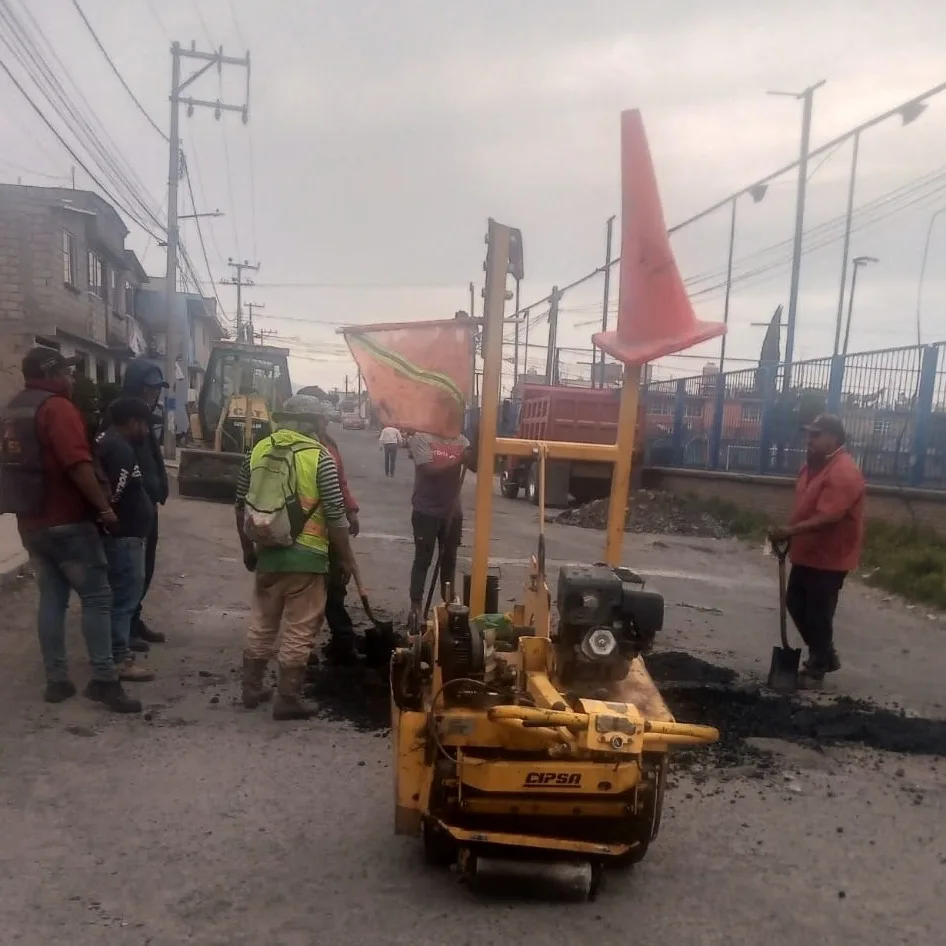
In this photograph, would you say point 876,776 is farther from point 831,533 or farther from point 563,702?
point 563,702

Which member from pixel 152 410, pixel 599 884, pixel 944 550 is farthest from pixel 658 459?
pixel 599 884

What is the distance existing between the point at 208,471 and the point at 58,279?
10.8 metres

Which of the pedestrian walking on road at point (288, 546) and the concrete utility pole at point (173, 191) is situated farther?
the concrete utility pole at point (173, 191)

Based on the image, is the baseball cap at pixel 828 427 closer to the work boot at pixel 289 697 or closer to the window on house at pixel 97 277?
the work boot at pixel 289 697

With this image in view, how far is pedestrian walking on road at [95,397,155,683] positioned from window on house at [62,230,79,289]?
64.6 ft

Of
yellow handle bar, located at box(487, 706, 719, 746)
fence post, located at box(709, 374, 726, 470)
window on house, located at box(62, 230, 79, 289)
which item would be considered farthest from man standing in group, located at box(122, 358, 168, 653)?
window on house, located at box(62, 230, 79, 289)

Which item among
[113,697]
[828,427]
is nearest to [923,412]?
[828,427]

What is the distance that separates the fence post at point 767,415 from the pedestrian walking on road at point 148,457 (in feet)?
38.2

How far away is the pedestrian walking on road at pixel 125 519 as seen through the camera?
539 cm

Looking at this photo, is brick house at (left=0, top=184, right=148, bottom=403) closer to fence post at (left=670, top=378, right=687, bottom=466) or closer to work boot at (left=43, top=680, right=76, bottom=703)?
fence post at (left=670, top=378, right=687, bottom=466)

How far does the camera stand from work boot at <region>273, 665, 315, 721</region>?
4.95 metres

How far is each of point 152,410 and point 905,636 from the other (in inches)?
257

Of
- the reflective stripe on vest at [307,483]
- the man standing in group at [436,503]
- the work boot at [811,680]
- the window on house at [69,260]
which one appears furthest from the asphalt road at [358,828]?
the window on house at [69,260]

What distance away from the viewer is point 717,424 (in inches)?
681
